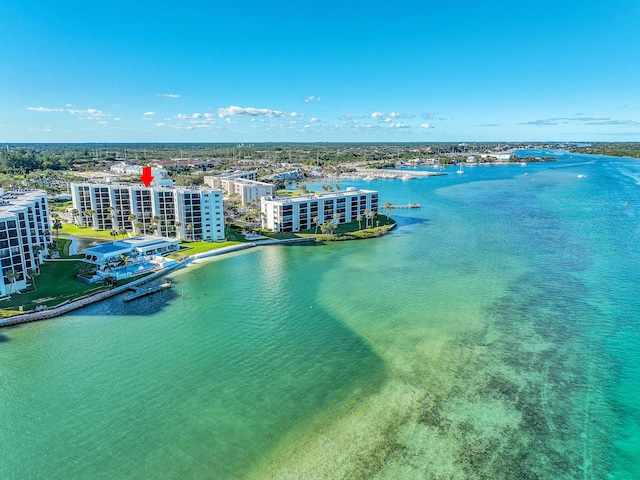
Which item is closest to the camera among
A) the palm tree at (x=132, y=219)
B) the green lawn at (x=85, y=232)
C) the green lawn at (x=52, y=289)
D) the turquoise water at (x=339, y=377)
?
the turquoise water at (x=339, y=377)

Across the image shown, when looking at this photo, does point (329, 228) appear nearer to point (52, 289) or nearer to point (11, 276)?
point (52, 289)

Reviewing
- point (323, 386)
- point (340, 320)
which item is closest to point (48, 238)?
point (340, 320)

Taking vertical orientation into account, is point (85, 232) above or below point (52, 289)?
above

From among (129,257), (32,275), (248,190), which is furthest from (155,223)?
(248,190)

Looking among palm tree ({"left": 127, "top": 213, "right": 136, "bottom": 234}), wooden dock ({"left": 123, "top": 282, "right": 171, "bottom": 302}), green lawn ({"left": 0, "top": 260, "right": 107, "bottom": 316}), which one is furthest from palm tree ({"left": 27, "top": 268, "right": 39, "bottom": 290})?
palm tree ({"left": 127, "top": 213, "right": 136, "bottom": 234})

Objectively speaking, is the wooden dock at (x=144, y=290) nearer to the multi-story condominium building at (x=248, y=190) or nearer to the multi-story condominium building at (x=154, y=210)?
the multi-story condominium building at (x=154, y=210)

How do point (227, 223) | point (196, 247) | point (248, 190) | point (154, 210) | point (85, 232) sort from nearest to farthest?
point (196, 247), point (154, 210), point (85, 232), point (227, 223), point (248, 190)

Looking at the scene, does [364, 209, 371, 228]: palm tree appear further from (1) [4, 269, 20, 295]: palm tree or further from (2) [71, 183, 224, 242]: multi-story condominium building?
(1) [4, 269, 20, 295]: palm tree

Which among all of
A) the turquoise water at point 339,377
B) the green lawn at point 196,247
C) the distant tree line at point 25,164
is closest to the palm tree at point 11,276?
the turquoise water at point 339,377
